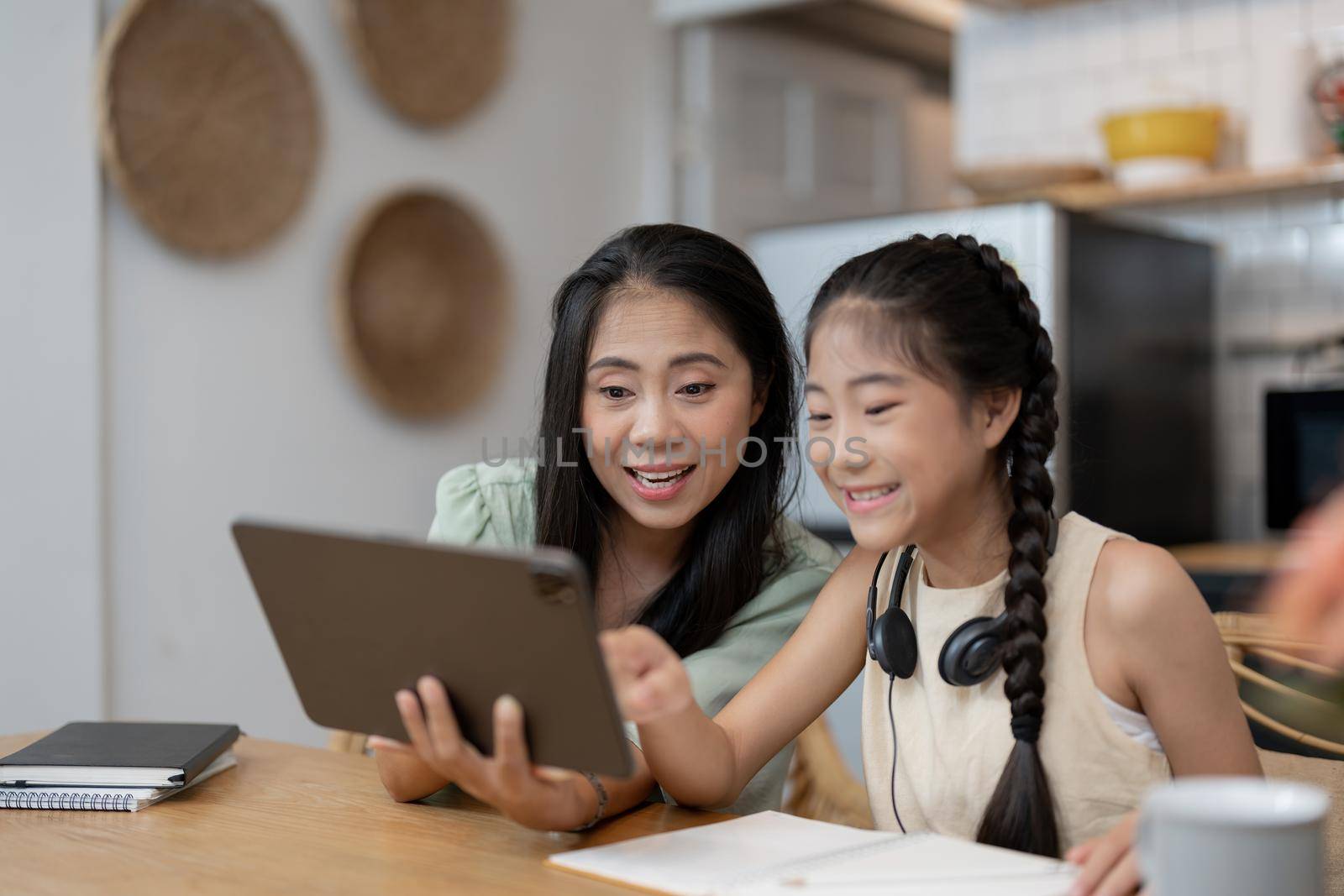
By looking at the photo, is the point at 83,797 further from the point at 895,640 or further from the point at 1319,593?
the point at 1319,593

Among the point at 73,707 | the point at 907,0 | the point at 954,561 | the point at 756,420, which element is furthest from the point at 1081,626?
the point at 907,0

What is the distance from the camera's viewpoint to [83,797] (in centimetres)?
124

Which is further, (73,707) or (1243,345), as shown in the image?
(1243,345)

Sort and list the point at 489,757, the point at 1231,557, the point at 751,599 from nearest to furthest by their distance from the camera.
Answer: the point at 489,757 → the point at 751,599 → the point at 1231,557

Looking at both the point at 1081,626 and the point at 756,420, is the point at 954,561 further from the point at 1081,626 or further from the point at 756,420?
the point at 756,420

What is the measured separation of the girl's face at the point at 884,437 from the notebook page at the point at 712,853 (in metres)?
0.25

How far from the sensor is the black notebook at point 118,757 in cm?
126

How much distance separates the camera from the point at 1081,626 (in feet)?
3.82

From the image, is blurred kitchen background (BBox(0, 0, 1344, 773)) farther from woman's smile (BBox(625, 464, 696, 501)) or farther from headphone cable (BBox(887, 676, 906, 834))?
headphone cable (BBox(887, 676, 906, 834))

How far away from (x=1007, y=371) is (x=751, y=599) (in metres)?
0.51

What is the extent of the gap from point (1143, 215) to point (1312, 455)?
35.3 inches

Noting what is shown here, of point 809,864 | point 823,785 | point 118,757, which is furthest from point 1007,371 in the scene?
point 823,785

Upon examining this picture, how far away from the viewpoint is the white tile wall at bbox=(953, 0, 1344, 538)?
3.11m

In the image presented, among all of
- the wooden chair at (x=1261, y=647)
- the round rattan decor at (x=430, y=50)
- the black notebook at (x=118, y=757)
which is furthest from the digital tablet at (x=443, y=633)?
the round rattan decor at (x=430, y=50)
